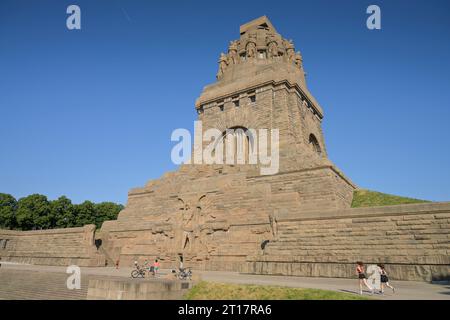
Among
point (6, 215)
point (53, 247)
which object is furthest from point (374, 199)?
point (6, 215)

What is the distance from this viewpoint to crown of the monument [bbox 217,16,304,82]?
3822cm

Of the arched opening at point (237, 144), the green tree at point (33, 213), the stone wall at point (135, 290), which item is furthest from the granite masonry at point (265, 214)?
the green tree at point (33, 213)

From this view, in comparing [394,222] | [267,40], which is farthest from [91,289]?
[267,40]

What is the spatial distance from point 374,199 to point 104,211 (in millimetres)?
42395

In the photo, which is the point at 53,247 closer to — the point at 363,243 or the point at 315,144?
the point at 363,243

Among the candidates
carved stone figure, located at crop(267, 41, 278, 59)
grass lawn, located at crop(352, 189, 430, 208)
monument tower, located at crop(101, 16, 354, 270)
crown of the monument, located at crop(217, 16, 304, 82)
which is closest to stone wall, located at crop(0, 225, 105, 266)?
monument tower, located at crop(101, 16, 354, 270)

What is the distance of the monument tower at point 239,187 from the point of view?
22062 mm

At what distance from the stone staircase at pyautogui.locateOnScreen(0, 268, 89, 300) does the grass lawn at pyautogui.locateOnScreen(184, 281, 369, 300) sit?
5.14m

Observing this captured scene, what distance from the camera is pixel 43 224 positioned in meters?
47.2

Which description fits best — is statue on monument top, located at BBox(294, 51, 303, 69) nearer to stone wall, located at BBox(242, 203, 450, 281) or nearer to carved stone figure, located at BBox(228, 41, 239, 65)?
carved stone figure, located at BBox(228, 41, 239, 65)

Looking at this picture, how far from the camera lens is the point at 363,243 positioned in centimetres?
1614

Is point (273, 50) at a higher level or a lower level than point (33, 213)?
higher

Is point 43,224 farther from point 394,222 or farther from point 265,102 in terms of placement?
point 394,222
